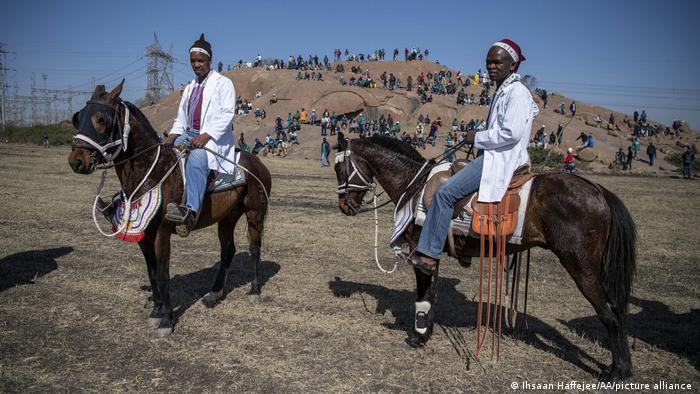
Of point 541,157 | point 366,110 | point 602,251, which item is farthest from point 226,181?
point 366,110

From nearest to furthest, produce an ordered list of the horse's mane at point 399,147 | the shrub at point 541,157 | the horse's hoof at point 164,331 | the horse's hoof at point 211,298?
the horse's hoof at point 164,331, the horse's mane at point 399,147, the horse's hoof at point 211,298, the shrub at point 541,157

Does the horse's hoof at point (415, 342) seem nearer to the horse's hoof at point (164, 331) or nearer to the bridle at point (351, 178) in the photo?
the bridle at point (351, 178)

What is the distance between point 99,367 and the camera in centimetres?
461

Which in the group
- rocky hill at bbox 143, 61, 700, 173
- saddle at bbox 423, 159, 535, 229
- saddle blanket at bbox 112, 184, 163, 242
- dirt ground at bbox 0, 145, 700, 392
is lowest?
dirt ground at bbox 0, 145, 700, 392

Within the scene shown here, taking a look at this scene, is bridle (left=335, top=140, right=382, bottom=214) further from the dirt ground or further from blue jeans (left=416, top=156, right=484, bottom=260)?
the dirt ground

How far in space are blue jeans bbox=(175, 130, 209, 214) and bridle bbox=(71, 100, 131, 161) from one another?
0.73m

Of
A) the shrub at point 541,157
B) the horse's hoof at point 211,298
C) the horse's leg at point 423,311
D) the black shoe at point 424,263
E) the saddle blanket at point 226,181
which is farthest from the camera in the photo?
the shrub at point 541,157

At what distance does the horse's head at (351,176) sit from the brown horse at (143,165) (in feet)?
5.37

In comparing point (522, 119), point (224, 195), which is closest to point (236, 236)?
point (224, 195)

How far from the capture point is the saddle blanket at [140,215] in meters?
5.26

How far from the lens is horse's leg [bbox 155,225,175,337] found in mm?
5500

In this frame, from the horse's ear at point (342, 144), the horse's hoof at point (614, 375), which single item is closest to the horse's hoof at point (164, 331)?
the horse's ear at point (342, 144)

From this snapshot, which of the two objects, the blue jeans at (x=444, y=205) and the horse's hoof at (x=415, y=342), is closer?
the blue jeans at (x=444, y=205)

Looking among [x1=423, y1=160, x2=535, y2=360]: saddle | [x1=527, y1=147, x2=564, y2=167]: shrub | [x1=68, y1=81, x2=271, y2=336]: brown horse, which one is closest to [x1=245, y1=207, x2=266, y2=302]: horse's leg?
[x1=68, y1=81, x2=271, y2=336]: brown horse
